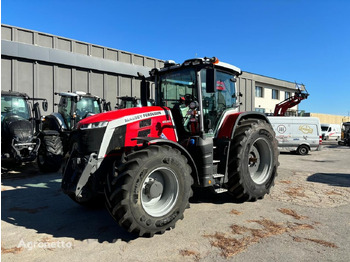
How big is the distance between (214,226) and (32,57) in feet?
43.6

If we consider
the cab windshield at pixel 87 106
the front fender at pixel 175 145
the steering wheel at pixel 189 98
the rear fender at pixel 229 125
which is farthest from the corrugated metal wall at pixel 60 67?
the front fender at pixel 175 145

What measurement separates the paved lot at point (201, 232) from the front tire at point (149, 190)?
25 centimetres

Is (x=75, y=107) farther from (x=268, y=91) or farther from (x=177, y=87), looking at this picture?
(x=268, y=91)

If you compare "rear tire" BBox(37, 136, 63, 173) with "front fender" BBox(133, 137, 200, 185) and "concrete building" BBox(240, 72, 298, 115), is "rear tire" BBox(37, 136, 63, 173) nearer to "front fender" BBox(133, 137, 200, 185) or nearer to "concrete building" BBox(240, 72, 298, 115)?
"front fender" BBox(133, 137, 200, 185)

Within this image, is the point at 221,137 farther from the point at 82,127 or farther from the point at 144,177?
the point at 82,127

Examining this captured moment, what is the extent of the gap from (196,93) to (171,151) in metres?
1.39

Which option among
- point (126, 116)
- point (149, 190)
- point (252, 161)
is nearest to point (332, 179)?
point (252, 161)

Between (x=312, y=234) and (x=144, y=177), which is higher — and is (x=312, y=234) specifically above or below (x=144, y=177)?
below

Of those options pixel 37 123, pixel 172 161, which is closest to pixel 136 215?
pixel 172 161

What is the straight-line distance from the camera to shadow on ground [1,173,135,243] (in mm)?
3913

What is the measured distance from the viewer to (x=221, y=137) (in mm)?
5148

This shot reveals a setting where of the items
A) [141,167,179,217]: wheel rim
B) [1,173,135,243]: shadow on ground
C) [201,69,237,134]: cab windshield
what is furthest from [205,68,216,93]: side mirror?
[1,173,135,243]: shadow on ground

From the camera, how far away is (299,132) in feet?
50.5

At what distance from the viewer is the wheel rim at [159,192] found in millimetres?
3816
